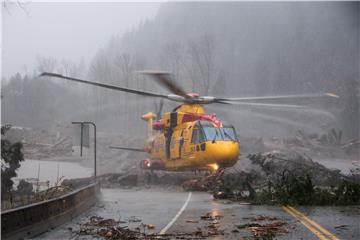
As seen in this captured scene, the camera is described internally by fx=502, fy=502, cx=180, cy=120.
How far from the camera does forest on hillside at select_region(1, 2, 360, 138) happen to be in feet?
146

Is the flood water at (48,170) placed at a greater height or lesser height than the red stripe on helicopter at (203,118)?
lesser

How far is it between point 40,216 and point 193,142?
1172 centimetres

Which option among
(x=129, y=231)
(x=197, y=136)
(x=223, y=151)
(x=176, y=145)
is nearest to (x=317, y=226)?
(x=129, y=231)

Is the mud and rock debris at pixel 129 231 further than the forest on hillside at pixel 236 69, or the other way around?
the forest on hillside at pixel 236 69

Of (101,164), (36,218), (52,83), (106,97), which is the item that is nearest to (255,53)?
(106,97)

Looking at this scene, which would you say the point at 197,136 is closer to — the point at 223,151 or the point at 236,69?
the point at 223,151

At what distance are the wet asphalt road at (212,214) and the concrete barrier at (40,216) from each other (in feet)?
0.70

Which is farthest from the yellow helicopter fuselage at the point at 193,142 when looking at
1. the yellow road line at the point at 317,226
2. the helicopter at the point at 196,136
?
the yellow road line at the point at 317,226

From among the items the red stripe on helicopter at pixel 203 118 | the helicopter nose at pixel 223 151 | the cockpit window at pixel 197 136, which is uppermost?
the red stripe on helicopter at pixel 203 118

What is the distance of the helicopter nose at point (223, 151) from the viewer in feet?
66.4

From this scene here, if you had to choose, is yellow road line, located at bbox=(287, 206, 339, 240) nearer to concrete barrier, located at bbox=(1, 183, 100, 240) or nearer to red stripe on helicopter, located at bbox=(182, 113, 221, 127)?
concrete barrier, located at bbox=(1, 183, 100, 240)

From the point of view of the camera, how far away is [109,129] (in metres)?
50.8

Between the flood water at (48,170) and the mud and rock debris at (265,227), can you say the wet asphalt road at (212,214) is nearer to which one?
the mud and rock debris at (265,227)

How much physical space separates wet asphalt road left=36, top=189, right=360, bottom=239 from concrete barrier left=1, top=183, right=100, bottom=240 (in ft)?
0.70
